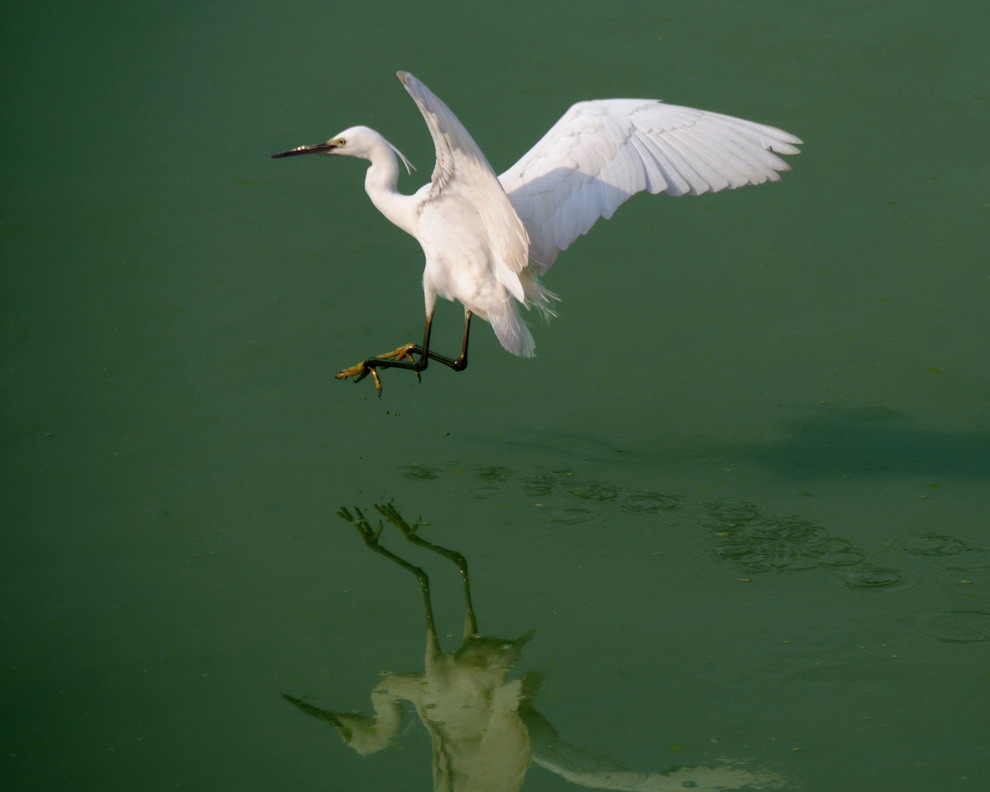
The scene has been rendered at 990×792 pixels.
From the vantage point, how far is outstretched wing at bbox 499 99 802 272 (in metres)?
3.87

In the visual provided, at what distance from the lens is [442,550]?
3.86m

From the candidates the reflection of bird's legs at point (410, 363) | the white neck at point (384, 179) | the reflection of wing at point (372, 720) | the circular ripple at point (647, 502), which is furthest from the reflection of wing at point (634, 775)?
the white neck at point (384, 179)

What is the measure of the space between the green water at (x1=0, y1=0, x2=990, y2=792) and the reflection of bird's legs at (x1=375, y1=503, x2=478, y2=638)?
0.03 metres

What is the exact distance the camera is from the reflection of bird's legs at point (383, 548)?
3.66m

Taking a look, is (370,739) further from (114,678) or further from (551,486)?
(551,486)

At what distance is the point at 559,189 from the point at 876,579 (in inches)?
54.6

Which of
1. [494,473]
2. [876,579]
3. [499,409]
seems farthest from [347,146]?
[876,579]

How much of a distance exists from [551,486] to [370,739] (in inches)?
44.4

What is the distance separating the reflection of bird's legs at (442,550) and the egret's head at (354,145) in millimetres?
1024

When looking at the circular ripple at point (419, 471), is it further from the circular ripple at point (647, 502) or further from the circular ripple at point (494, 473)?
the circular ripple at point (647, 502)

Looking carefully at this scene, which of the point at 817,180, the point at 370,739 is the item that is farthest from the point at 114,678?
the point at 817,180

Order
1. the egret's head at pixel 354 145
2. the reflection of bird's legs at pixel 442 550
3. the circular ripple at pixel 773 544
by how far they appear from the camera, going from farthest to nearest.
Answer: the egret's head at pixel 354 145 → the circular ripple at pixel 773 544 → the reflection of bird's legs at pixel 442 550

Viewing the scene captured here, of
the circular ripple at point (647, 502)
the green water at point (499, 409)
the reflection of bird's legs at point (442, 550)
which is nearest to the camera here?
the green water at point (499, 409)

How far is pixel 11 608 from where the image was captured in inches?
142
